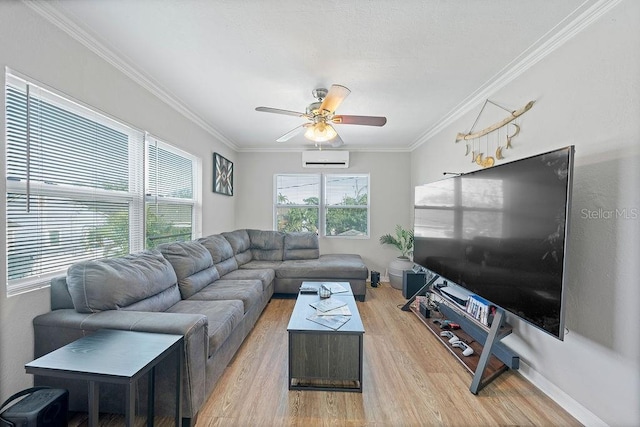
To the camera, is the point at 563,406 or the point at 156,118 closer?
the point at 563,406

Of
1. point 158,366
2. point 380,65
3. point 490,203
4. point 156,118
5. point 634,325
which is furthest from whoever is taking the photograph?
point 156,118

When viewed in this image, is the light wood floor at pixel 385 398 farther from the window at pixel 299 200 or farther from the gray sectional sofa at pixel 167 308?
the window at pixel 299 200

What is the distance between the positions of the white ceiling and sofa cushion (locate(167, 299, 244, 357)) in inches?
81.2

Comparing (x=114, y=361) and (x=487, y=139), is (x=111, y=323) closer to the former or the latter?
(x=114, y=361)

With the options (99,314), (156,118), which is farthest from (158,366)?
(156,118)

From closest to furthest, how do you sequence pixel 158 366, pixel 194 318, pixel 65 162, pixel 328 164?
1. pixel 158 366
2. pixel 194 318
3. pixel 65 162
4. pixel 328 164

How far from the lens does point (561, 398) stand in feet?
5.63

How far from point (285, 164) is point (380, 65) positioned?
302 cm

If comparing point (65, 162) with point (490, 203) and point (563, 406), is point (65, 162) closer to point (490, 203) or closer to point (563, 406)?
point (490, 203)

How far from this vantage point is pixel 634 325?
4.43ft

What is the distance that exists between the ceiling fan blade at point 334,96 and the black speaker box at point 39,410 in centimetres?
256

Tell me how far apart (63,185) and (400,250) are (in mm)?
4400

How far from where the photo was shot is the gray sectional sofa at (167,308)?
59.2 inches

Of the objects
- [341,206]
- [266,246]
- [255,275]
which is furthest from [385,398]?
[341,206]
